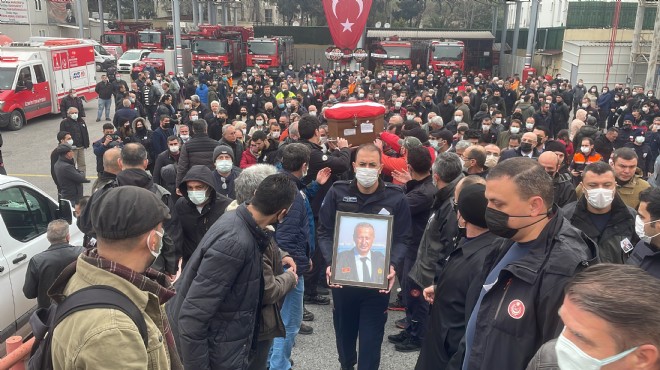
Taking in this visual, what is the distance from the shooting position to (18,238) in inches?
205

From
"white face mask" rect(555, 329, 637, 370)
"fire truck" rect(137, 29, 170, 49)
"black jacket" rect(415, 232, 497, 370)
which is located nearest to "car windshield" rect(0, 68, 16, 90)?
"black jacket" rect(415, 232, 497, 370)

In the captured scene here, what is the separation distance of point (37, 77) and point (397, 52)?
1845 cm

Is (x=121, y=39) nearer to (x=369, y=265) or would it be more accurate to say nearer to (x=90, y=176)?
(x=90, y=176)

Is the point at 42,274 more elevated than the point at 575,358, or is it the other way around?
the point at 575,358

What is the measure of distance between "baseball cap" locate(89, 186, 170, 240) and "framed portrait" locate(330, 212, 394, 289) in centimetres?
218

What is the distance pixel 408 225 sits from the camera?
15.3 ft

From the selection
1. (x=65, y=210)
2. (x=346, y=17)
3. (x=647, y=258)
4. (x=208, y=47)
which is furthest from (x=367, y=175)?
(x=208, y=47)

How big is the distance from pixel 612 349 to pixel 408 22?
65.7m

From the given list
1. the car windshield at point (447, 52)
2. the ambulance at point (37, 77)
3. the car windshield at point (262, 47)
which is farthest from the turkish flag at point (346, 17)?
the car windshield at point (262, 47)

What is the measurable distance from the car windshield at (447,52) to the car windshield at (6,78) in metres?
20.4

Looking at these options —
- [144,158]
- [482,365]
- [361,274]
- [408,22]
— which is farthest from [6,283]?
[408,22]

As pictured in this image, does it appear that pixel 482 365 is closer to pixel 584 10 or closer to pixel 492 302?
pixel 492 302

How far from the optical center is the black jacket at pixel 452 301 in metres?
3.45

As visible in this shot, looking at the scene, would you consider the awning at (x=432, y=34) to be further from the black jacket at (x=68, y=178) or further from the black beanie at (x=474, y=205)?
the black beanie at (x=474, y=205)
